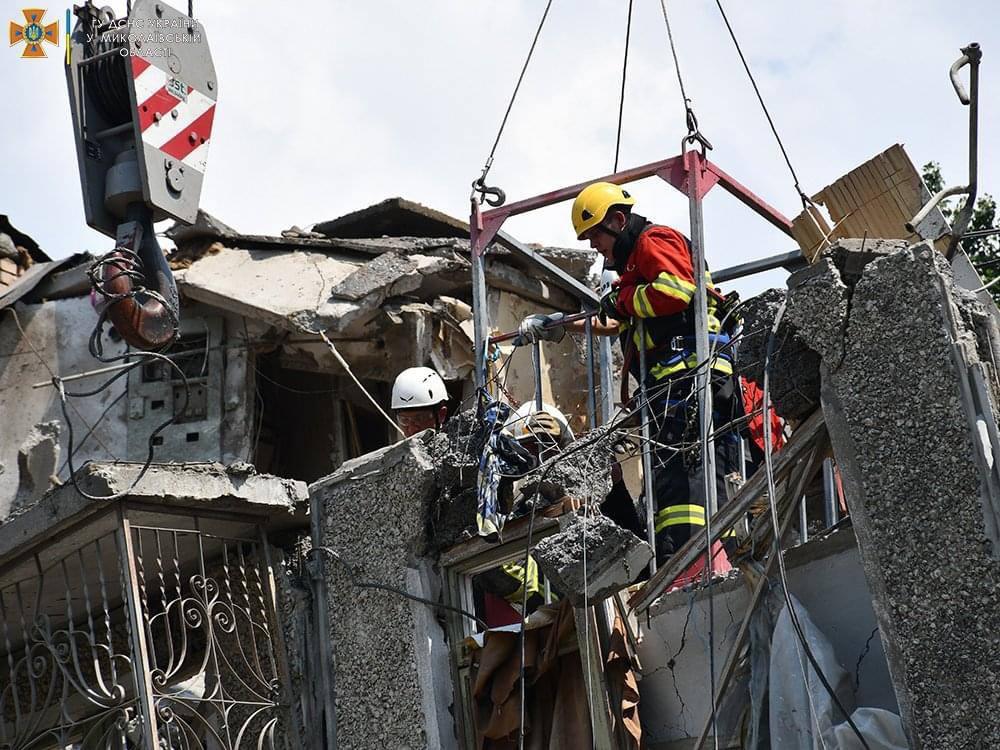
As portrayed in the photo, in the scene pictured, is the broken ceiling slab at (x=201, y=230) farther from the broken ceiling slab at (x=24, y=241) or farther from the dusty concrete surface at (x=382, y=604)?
the dusty concrete surface at (x=382, y=604)

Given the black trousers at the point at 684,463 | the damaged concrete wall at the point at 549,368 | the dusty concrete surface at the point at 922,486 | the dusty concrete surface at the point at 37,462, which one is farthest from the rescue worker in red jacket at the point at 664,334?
the dusty concrete surface at the point at 37,462

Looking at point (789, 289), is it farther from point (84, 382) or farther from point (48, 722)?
point (84, 382)

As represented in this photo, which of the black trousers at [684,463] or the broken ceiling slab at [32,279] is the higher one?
the broken ceiling slab at [32,279]

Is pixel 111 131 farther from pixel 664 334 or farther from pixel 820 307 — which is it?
pixel 820 307

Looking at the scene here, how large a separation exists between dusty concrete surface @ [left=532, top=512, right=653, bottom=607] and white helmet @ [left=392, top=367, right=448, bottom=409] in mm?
2941

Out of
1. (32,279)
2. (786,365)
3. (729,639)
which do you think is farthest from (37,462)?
(786,365)

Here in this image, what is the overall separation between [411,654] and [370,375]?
421cm

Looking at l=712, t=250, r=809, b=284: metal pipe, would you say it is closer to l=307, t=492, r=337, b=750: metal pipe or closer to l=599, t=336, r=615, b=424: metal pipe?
l=599, t=336, r=615, b=424: metal pipe

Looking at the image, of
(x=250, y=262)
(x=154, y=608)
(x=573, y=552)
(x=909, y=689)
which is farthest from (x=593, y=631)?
(x=250, y=262)

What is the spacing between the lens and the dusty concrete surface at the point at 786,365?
6.58 meters

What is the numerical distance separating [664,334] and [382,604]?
2048mm

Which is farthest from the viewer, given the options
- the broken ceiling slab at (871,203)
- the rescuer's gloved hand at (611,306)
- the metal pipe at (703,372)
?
the rescuer's gloved hand at (611,306)

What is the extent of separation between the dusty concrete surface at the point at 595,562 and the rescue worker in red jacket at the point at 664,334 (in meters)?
0.63

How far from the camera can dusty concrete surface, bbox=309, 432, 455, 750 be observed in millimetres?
7980
